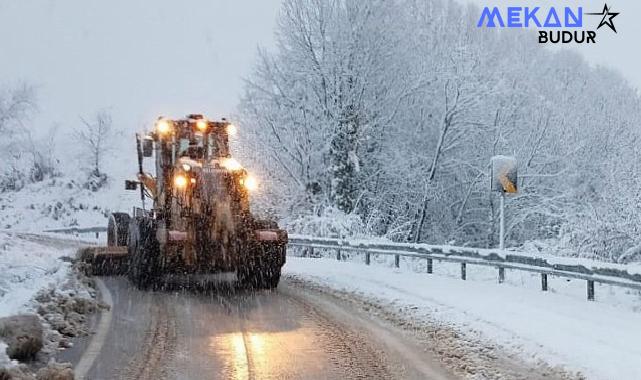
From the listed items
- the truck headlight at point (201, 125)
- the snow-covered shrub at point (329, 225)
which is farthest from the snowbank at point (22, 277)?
the snow-covered shrub at point (329, 225)

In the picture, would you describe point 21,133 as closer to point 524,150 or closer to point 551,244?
point 524,150

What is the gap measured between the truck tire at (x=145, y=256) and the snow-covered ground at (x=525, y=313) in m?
Answer: 3.69

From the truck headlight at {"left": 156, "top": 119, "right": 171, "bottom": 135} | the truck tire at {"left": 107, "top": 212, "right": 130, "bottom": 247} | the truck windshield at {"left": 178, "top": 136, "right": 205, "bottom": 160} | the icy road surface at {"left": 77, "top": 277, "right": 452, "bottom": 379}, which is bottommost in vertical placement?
the icy road surface at {"left": 77, "top": 277, "right": 452, "bottom": 379}

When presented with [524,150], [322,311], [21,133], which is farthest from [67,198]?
[322,311]

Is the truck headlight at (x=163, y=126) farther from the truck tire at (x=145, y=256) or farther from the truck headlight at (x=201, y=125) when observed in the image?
the truck tire at (x=145, y=256)

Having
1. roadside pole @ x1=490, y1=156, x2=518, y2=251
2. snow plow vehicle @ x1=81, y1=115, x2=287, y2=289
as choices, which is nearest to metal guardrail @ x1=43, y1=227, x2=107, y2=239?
snow plow vehicle @ x1=81, y1=115, x2=287, y2=289

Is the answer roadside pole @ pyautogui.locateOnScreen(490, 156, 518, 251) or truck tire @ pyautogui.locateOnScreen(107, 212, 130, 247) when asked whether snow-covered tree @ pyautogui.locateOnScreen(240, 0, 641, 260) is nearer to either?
truck tire @ pyautogui.locateOnScreen(107, 212, 130, 247)

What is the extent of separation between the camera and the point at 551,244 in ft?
71.8

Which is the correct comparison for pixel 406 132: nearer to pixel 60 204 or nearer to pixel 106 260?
pixel 106 260

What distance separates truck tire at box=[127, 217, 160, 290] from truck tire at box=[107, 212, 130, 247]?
3719 millimetres

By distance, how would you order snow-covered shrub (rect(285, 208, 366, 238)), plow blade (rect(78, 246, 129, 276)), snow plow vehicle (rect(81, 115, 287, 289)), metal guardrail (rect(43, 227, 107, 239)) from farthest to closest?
metal guardrail (rect(43, 227, 107, 239))
snow-covered shrub (rect(285, 208, 366, 238))
plow blade (rect(78, 246, 129, 276))
snow plow vehicle (rect(81, 115, 287, 289))

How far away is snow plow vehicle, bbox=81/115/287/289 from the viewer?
13.2m

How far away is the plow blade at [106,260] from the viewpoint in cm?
1614

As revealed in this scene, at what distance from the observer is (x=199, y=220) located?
43.4 ft
